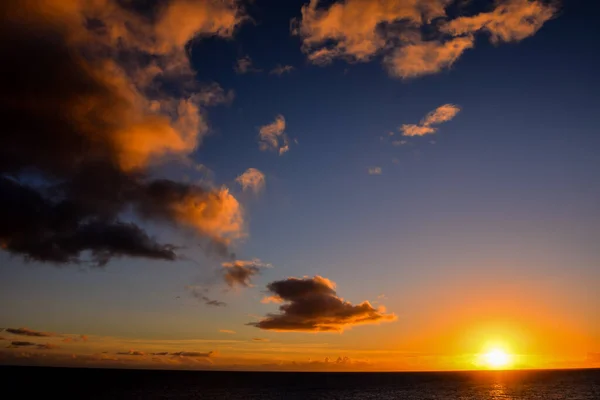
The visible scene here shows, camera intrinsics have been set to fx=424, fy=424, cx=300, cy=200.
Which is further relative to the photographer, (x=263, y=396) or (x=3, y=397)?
(x=263, y=396)

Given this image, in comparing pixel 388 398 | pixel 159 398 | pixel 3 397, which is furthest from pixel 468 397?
pixel 3 397

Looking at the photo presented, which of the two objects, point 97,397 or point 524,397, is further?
point 524,397

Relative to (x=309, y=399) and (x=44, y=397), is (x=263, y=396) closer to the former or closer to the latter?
(x=309, y=399)

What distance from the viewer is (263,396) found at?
12706cm

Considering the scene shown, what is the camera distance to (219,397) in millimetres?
121562

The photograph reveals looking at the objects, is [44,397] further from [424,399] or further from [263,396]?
[424,399]

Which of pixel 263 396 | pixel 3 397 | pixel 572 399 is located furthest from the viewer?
pixel 263 396

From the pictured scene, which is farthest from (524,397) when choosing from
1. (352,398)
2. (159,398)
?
(159,398)

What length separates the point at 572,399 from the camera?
389ft

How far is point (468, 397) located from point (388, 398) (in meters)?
24.6

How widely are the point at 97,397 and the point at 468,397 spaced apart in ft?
353

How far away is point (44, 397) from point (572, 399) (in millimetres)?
143603

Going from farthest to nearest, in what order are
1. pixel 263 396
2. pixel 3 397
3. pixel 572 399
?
pixel 263 396 → pixel 572 399 → pixel 3 397

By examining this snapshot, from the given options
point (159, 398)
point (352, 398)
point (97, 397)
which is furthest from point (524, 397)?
point (97, 397)
